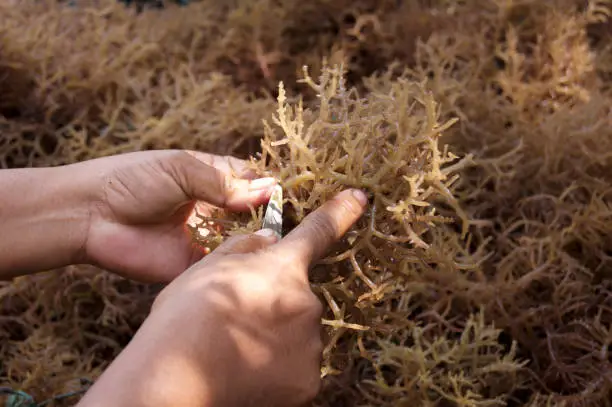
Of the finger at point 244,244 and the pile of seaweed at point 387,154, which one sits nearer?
the finger at point 244,244

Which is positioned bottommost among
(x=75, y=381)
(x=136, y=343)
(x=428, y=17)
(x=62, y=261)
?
(x=75, y=381)

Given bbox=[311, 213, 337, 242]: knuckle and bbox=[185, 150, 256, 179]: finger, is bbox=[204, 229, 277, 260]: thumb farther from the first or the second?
bbox=[185, 150, 256, 179]: finger

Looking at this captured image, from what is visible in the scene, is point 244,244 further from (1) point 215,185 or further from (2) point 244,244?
(1) point 215,185

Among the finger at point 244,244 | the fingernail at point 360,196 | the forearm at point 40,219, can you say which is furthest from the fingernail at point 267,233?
the forearm at point 40,219

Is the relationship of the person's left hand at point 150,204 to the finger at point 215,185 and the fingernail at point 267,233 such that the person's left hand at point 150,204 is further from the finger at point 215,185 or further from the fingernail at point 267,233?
the fingernail at point 267,233

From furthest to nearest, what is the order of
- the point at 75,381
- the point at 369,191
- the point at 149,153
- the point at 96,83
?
the point at 96,83, the point at 75,381, the point at 149,153, the point at 369,191

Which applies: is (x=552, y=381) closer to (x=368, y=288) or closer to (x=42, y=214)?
(x=368, y=288)

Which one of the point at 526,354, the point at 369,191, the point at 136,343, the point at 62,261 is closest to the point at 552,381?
the point at 526,354
